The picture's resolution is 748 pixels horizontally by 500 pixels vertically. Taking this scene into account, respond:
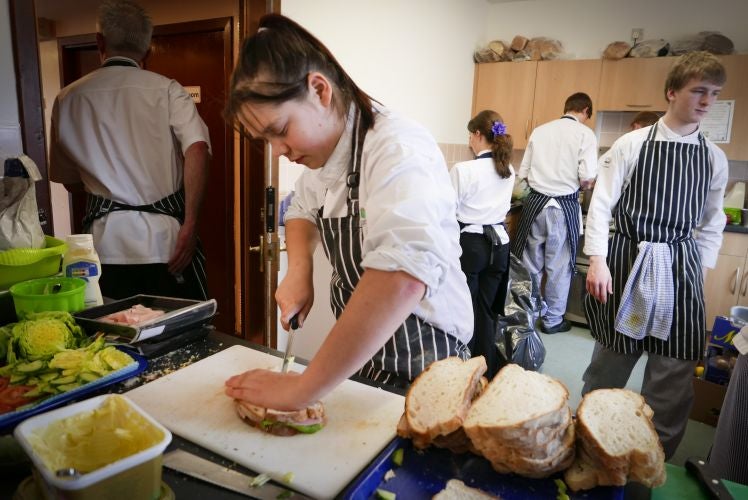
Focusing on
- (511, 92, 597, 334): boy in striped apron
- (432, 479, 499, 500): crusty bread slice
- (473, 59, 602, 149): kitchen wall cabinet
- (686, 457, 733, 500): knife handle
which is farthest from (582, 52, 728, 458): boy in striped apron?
(473, 59, 602, 149): kitchen wall cabinet

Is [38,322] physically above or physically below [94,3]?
below

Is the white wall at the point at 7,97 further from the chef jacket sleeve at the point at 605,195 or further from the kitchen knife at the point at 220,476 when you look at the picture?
the chef jacket sleeve at the point at 605,195

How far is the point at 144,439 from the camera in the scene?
2.44ft

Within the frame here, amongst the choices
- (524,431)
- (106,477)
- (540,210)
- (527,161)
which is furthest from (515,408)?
(527,161)

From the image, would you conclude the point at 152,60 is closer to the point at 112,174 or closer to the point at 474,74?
the point at 112,174

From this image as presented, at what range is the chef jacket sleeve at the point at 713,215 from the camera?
2.14 metres

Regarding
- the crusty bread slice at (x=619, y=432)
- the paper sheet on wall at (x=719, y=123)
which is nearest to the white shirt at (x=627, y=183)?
the crusty bread slice at (x=619, y=432)

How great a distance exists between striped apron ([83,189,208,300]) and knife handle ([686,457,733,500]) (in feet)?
7.05

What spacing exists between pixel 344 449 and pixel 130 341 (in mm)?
614

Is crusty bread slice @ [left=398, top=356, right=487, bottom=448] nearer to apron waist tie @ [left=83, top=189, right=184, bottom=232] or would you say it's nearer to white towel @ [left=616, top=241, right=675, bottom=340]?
white towel @ [left=616, top=241, right=675, bottom=340]

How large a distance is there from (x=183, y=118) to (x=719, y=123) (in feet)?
13.6

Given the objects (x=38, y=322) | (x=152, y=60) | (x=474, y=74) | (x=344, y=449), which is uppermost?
(x=474, y=74)

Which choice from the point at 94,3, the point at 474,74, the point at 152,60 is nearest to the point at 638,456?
the point at 152,60

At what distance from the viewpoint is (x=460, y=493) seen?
810mm
